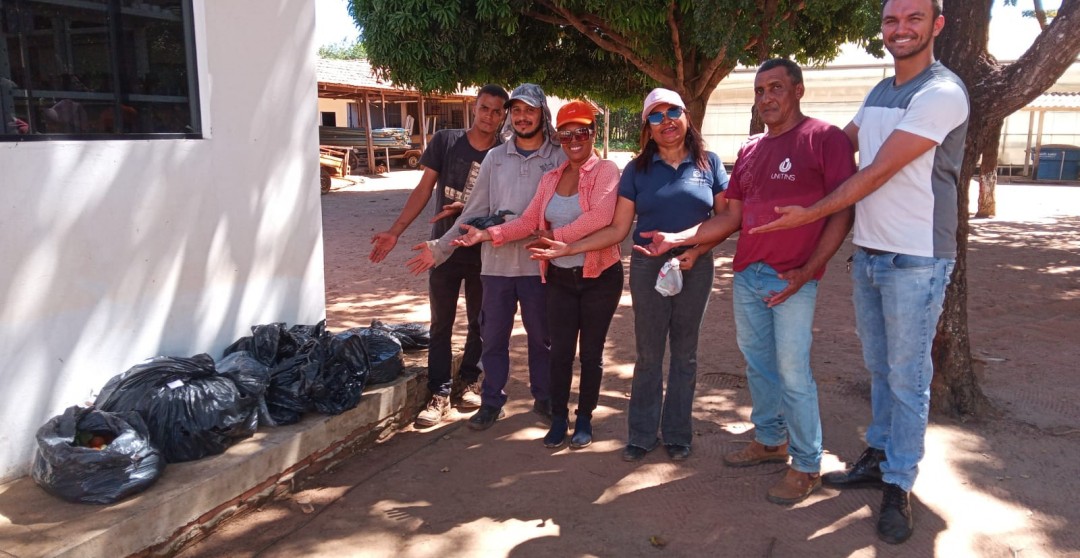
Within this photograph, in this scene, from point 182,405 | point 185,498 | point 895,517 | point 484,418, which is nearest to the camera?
point 185,498

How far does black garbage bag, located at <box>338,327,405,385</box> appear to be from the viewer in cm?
441

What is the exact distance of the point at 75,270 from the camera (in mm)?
3371

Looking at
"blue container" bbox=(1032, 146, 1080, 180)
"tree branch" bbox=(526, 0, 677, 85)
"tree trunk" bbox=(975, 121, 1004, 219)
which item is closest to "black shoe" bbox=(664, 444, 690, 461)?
"tree branch" bbox=(526, 0, 677, 85)

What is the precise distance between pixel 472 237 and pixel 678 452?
1551 mm

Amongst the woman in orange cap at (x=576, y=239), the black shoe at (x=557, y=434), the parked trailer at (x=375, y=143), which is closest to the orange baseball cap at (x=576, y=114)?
the woman in orange cap at (x=576, y=239)

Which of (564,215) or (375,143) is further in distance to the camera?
(375,143)

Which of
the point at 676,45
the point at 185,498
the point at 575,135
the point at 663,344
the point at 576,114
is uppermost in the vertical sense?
the point at 676,45

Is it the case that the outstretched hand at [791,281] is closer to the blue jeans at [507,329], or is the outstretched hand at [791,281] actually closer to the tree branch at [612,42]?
the blue jeans at [507,329]

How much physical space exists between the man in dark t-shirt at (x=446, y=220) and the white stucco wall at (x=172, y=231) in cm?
64

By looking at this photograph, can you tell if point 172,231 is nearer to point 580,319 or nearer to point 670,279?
point 580,319

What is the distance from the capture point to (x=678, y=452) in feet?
13.1

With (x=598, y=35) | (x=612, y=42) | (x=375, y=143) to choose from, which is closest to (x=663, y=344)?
(x=598, y=35)

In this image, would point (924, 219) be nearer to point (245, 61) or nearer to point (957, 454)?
point (957, 454)

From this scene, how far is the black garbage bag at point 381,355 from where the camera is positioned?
441 cm
